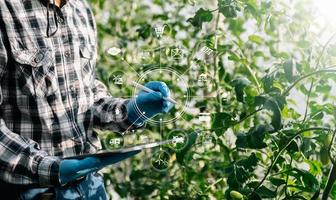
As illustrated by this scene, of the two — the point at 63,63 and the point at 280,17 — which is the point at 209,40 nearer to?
the point at 280,17

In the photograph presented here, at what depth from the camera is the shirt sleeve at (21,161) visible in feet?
4.64

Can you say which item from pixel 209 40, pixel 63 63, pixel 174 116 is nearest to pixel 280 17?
pixel 209 40

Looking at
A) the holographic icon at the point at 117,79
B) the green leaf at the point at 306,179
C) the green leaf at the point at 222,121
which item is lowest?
the green leaf at the point at 306,179

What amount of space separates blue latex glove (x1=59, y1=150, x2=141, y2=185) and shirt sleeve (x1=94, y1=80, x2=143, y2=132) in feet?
1.06

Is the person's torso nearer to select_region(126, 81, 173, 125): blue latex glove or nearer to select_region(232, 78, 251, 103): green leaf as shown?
select_region(126, 81, 173, 125): blue latex glove

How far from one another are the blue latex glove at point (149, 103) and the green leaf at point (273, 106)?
0.28m

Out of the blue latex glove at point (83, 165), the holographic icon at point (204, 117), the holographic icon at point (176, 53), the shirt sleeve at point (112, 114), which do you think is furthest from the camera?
the holographic icon at point (176, 53)

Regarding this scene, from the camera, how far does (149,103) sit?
1640 millimetres

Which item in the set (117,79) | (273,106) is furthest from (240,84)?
(117,79)

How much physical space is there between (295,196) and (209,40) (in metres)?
0.52

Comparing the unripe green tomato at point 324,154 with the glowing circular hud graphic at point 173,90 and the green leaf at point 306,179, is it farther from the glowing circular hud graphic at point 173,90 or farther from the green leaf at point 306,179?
the glowing circular hud graphic at point 173,90

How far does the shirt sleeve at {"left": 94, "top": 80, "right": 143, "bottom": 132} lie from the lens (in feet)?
5.65

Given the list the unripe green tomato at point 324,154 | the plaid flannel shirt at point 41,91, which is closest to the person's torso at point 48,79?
the plaid flannel shirt at point 41,91

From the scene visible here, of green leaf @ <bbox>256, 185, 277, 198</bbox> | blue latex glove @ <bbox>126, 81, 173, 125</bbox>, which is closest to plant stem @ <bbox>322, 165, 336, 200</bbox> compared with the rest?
green leaf @ <bbox>256, 185, 277, 198</bbox>
